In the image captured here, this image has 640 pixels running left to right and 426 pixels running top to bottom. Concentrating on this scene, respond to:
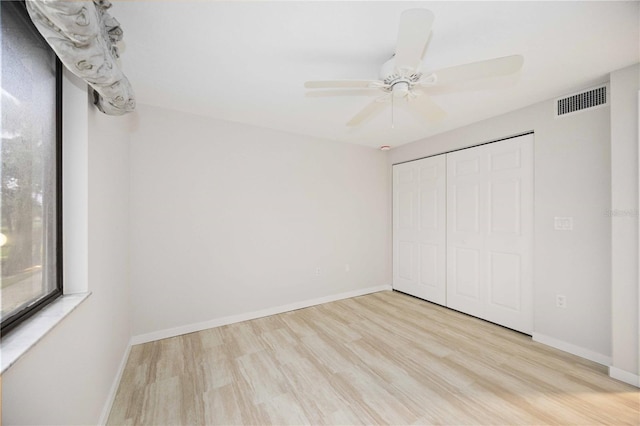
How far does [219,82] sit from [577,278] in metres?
3.69

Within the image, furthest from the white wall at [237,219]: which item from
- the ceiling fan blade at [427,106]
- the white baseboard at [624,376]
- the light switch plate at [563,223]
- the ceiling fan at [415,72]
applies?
the white baseboard at [624,376]

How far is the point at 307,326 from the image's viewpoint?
113 inches

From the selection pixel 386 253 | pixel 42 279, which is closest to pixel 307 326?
pixel 386 253

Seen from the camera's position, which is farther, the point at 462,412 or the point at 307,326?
the point at 307,326

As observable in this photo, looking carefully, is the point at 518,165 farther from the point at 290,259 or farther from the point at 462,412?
the point at 290,259

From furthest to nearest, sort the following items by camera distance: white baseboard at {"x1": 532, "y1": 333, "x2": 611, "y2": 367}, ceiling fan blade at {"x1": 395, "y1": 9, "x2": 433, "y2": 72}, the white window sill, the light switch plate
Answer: the light switch plate
white baseboard at {"x1": 532, "y1": 333, "x2": 611, "y2": 367}
ceiling fan blade at {"x1": 395, "y1": 9, "x2": 433, "y2": 72}
the white window sill

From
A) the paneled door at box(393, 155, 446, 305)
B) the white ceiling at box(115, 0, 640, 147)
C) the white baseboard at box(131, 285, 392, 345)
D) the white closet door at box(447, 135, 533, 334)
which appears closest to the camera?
the white ceiling at box(115, 0, 640, 147)

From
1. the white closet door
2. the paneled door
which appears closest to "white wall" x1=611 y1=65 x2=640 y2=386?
the white closet door

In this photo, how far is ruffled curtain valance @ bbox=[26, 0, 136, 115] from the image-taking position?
75cm

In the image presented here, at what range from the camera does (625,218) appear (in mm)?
1916

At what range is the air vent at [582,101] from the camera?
214 cm

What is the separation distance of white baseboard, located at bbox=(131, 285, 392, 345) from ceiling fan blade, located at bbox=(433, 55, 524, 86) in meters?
3.02

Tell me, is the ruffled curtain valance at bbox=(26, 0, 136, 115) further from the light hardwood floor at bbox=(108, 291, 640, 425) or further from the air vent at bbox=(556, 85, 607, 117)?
the air vent at bbox=(556, 85, 607, 117)

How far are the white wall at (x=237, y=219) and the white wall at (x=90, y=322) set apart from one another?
0.30 metres
